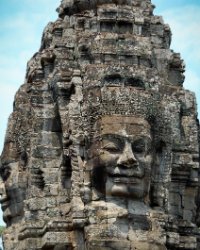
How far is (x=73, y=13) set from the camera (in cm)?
1730

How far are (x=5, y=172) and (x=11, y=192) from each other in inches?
19.0

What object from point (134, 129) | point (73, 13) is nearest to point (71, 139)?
point (134, 129)

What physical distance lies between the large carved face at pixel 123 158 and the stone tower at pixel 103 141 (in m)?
0.02

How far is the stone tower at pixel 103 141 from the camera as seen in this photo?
14531 millimetres

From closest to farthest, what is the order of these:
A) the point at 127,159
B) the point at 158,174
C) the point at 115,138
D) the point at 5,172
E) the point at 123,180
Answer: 1. the point at 127,159
2. the point at 123,180
3. the point at 115,138
4. the point at 158,174
5. the point at 5,172

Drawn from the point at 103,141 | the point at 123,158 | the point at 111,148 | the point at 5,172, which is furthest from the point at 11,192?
the point at 123,158

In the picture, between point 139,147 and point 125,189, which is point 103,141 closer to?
point 139,147

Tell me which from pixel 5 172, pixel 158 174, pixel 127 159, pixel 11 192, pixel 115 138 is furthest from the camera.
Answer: pixel 5 172

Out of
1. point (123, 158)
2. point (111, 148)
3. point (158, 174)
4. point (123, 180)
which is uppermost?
point (111, 148)

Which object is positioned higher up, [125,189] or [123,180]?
[123,180]

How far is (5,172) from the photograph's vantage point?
16.6 m

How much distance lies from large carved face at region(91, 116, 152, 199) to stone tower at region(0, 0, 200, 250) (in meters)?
0.02

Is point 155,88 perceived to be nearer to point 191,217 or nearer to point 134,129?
point 134,129

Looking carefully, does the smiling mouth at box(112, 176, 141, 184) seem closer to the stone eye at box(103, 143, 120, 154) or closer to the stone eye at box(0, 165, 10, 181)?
the stone eye at box(103, 143, 120, 154)
